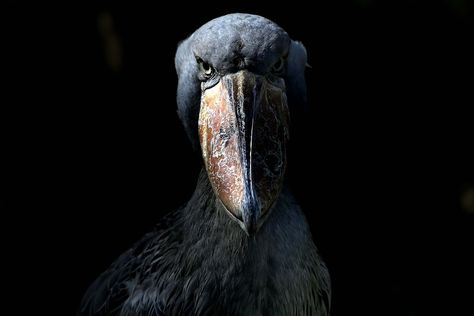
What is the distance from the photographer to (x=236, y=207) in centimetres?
237

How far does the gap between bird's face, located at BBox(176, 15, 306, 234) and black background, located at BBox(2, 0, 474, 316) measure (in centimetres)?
203

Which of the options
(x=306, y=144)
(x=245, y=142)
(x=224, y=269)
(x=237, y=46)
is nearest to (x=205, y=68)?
(x=237, y=46)

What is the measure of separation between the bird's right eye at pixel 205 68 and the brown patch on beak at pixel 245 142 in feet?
0.18

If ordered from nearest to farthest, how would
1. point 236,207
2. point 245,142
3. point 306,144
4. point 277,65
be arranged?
point 236,207 → point 245,142 → point 277,65 → point 306,144

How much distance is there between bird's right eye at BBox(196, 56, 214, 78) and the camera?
8.71 ft

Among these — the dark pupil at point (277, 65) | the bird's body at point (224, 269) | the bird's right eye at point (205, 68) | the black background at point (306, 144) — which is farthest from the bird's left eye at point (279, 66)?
the black background at point (306, 144)

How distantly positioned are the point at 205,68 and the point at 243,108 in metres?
0.23

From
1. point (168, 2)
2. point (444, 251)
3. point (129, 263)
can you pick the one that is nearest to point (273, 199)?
point (129, 263)

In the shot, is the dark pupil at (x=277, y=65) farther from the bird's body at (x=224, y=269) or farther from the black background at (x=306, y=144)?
the black background at (x=306, y=144)

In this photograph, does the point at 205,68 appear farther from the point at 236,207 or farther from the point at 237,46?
the point at 236,207

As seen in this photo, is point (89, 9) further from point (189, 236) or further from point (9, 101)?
point (189, 236)

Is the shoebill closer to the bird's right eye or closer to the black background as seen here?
the bird's right eye

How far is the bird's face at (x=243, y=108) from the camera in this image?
2.44 metres

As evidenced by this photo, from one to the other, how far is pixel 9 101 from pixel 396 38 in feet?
6.95
